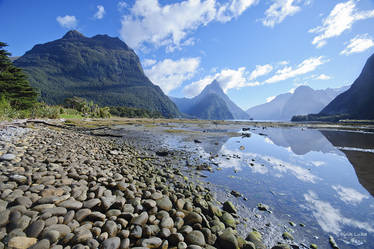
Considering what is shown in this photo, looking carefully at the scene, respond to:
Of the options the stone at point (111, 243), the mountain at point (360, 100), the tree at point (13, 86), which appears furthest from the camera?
the mountain at point (360, 100)

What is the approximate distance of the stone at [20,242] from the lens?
8.57 feet

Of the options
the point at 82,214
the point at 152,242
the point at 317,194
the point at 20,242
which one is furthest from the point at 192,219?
the point at 317,194

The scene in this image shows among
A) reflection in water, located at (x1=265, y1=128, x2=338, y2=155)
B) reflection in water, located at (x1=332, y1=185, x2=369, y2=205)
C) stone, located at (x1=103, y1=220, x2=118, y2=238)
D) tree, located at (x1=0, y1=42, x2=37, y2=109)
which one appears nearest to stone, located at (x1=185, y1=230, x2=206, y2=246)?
stone, located at (x1=103, y1=220, x2=118, y2=238)

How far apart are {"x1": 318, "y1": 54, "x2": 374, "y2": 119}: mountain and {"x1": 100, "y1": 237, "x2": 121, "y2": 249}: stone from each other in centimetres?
15557

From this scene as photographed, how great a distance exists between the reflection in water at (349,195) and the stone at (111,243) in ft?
35.5

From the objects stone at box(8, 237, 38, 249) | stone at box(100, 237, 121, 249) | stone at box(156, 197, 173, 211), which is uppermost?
stone at box(8, 237, 38, 249)

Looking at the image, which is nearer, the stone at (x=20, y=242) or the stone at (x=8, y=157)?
the stone at (x=20, y=242)

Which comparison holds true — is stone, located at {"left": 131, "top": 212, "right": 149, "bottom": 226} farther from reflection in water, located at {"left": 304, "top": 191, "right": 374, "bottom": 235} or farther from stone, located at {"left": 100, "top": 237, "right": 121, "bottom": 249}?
reflection in water, located at {"left": 304, "top": 191, "right": 374, "bottom": 235}

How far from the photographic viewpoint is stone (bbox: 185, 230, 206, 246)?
12.3ft

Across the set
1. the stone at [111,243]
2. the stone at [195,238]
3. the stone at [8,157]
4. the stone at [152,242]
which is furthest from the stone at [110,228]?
the stone at [8,157]

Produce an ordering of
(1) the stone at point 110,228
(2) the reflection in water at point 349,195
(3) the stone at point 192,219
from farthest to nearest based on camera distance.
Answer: (2) the reflection in water at point 349,195
(3) the stone at point 192,219
(1) the stone at point 110,228

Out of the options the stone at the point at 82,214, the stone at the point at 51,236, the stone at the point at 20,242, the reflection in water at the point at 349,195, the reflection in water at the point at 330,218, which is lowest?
the reflection in water at the point at 349,195

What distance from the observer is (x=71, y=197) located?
440 cm

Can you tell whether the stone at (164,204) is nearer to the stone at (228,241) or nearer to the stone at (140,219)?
the stone at (140,219)
